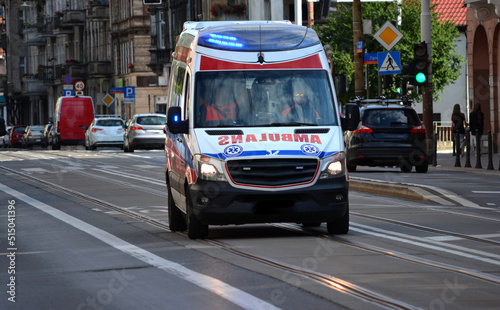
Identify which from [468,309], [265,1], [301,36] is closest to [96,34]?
[265,1]

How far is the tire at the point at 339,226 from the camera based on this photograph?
1332 cm

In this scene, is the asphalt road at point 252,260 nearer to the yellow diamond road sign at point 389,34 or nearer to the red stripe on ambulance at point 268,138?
the red stripe on ambulance at point 268,138

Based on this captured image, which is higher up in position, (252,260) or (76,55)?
(76,55)

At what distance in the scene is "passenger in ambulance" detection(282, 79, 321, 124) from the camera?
1345 cm

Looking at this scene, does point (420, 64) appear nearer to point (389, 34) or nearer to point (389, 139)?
Result: point (389, 139)

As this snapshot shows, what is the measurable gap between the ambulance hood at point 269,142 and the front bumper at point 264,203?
1.10ft

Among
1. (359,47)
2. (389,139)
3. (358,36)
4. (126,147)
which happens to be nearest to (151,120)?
(126,147)

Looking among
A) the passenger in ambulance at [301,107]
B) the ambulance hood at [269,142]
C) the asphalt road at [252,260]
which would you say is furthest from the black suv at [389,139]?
the ambulance hood at [269,142]

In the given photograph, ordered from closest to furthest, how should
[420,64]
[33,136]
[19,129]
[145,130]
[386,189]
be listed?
[386,189] < [420,64] < [145,130] < [33,136] < [19,129]

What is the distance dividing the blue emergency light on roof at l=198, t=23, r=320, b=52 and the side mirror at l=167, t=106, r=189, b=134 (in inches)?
33.4

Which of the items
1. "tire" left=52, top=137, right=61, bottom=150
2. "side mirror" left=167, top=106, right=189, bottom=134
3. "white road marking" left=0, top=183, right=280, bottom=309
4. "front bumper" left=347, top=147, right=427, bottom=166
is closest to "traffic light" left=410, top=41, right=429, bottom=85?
"front bumper" left=347, top=147, right=427, bottom=166

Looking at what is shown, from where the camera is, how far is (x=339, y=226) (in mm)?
13344

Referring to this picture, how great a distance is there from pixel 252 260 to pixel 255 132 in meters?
2.35

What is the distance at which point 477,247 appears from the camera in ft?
Result: 39.2
